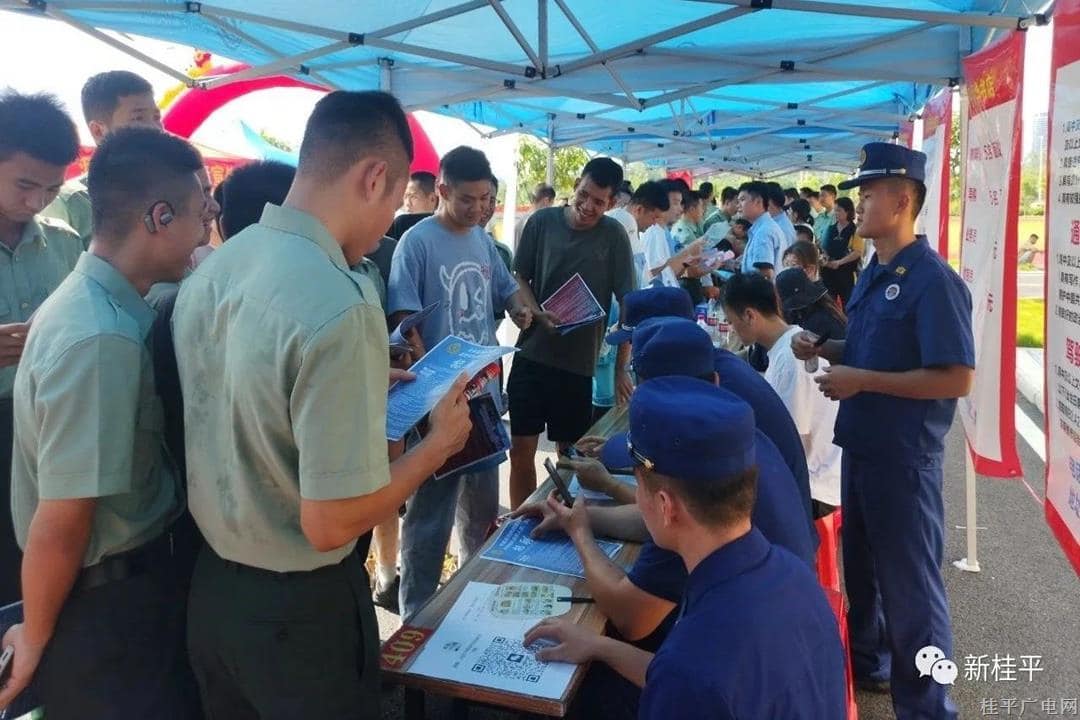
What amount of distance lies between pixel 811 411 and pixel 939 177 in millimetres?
1669

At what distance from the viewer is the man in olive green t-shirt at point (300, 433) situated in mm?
1062

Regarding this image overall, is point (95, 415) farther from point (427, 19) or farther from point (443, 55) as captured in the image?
point (443, 55)

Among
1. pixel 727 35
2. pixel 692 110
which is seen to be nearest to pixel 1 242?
pixel 727 35

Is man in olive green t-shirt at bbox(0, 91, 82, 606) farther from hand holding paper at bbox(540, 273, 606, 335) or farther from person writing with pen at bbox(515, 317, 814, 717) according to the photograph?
hand holding paper at bbox(540, 273, 606, 335)

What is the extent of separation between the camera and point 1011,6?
2.94 m

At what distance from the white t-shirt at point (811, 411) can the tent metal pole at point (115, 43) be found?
3.91 m

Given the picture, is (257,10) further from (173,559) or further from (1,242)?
(173,559)

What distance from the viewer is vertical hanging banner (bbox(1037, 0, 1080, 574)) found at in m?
1.61

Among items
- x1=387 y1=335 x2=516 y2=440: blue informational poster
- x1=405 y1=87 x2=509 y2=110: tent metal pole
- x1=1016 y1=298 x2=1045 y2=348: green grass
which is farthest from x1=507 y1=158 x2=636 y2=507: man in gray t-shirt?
x1=1016 y1=298 x2=1045 y2=348: green grass

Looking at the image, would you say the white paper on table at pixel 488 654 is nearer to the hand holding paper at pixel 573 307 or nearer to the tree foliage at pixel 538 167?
the hand holding paper at pixel 573 307

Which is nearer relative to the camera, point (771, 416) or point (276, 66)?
point (771, 416)

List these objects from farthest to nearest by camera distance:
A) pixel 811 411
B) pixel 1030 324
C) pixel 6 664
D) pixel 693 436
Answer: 1. pixel 1030 324
2. pixel 811 411
3. pixel 6 664
4. pixel 693 436

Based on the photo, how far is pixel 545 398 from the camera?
349 centimetres

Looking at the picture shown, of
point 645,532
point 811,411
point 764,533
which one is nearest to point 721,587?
point 764,533
